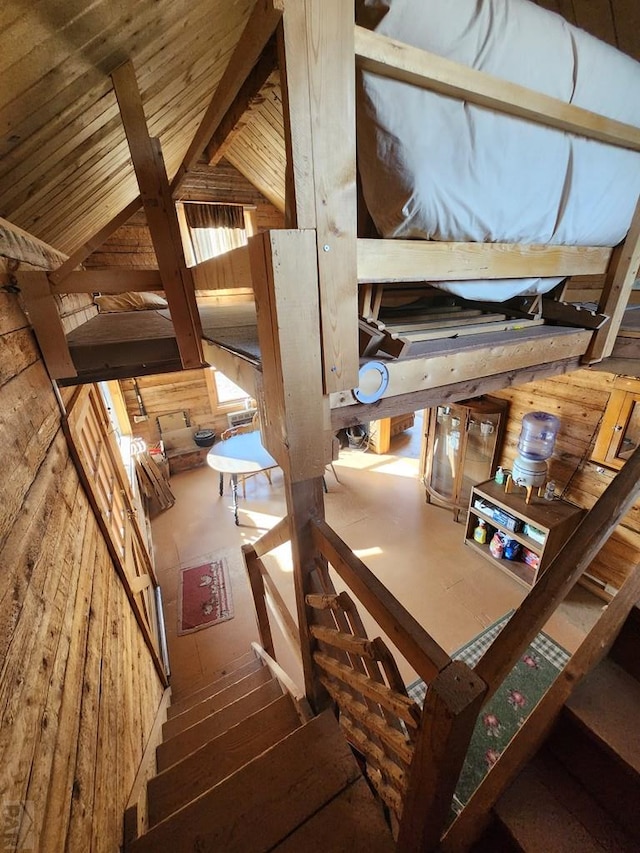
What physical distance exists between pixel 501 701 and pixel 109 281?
12.4ft

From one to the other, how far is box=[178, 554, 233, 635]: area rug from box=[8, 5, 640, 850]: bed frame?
6.84 feet

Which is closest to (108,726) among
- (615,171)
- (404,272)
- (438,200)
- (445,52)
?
(404,272)

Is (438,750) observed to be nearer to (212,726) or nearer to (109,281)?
(212,726)

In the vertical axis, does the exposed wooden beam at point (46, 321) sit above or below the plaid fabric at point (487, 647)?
above

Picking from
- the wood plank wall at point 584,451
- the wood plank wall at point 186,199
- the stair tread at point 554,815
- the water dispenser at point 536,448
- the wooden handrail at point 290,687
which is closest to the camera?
the stair tread at point 554,815

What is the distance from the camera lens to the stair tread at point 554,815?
1023mm

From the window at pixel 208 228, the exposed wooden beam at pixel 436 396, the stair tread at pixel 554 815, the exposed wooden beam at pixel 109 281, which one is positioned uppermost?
the window at pixel 208 228

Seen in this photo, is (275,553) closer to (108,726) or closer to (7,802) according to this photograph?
(108,726)

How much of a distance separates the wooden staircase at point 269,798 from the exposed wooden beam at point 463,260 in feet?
6.28

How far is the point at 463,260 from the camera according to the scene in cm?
117

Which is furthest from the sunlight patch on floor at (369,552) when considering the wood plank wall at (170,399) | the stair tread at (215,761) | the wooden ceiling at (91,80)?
the wooden ceiling at (91,80)

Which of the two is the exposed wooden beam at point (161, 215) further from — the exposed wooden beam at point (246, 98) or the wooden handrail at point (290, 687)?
the wooden handrail at point (290, 687)

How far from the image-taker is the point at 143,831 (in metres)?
1.33

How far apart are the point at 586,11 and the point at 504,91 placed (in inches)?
95.5
